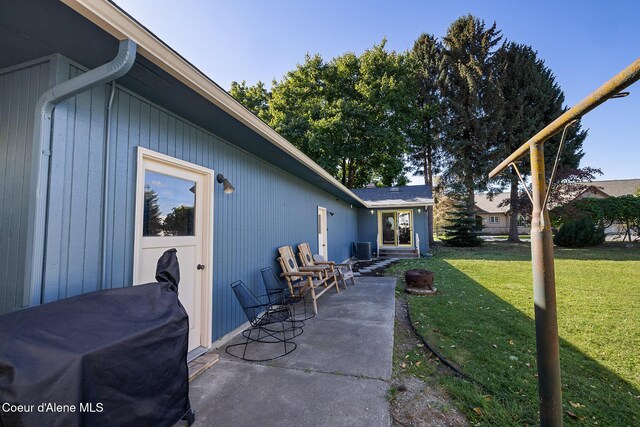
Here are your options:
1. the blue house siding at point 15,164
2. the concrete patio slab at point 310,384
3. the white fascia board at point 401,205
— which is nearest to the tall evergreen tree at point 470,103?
the white fascia board at point 401,205

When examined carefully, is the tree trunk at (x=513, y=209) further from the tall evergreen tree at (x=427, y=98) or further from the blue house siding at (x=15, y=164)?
the blue house siding at (x=15, y=164)

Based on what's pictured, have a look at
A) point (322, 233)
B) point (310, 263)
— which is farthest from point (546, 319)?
point (322, 233)

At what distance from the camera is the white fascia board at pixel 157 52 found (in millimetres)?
1547

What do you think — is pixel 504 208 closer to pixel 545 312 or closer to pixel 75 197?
pixel 545 312

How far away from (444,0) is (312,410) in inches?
416

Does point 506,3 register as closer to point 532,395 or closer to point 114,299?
point 532,395

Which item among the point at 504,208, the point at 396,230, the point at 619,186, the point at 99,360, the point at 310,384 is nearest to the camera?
the point at 99,360

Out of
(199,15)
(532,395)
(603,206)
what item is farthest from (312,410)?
(603,206)

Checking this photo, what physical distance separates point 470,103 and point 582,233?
974cm

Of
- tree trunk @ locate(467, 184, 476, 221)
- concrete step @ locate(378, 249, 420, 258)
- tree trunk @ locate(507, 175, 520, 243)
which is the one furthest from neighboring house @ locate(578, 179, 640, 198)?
concrete step @ locate(378, 249, 420, 258)

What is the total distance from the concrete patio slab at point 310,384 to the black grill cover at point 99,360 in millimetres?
531

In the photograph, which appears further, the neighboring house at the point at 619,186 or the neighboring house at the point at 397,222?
the neighboring house at the point at 619,186

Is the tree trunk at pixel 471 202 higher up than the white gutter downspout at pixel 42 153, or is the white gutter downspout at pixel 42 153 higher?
the tree trunk at pixel 471 202

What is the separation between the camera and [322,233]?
8.60 metres
